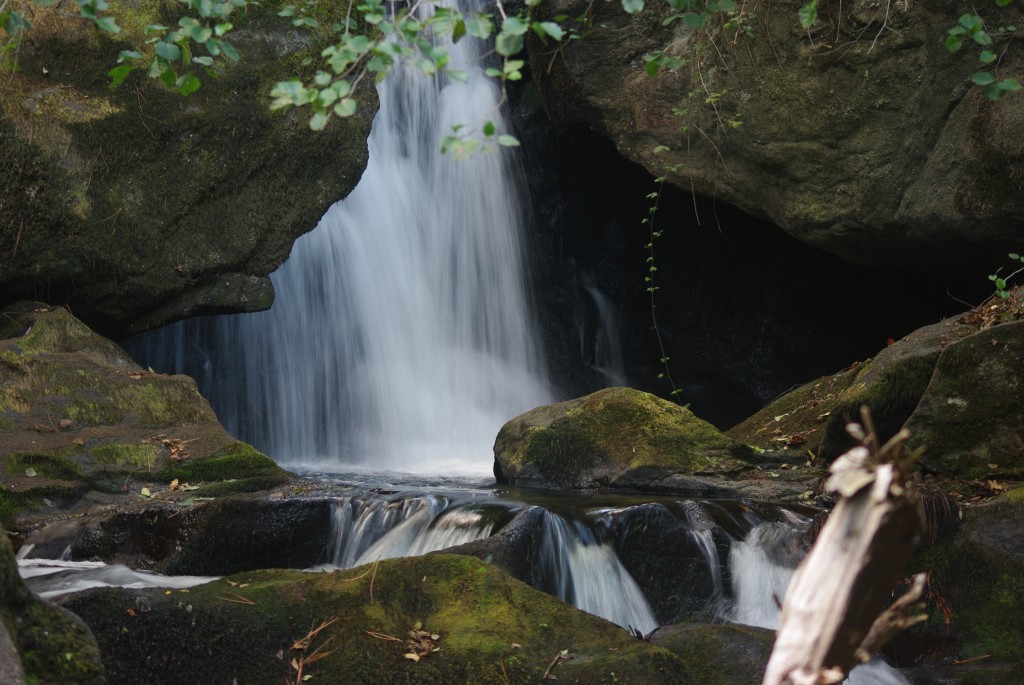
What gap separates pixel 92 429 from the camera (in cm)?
652

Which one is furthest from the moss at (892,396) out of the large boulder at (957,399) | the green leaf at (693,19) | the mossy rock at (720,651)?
the green leaf at (693,19)

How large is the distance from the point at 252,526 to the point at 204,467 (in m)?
1.33

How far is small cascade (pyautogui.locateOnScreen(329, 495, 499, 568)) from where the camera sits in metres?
5.37

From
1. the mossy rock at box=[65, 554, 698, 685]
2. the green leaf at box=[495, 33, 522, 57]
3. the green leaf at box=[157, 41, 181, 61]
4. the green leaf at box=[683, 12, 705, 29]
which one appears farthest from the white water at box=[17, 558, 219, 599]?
the green leaf at box=[683, 12, 705, 29]

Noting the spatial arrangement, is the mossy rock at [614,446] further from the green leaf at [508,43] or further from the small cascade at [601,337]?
the small cascade at [601,337]

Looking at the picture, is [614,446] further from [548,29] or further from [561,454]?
[548,29]

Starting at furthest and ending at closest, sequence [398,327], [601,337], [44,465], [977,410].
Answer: [601,337], [398,327], [44,465], [977,410]

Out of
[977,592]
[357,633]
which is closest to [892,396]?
[977,592]

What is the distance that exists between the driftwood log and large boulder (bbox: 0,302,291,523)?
16.6ft

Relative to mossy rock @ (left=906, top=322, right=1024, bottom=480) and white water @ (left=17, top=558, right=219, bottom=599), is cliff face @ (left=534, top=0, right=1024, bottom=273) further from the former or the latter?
white water @ (left=17, top=558, right=219, bottom=599)

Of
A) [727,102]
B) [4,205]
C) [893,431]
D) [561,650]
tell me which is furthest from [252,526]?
[727,102]

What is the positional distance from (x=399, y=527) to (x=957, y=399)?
3.50 m

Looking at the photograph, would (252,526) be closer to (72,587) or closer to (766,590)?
(72,587)

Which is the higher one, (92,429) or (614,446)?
(92,429)
